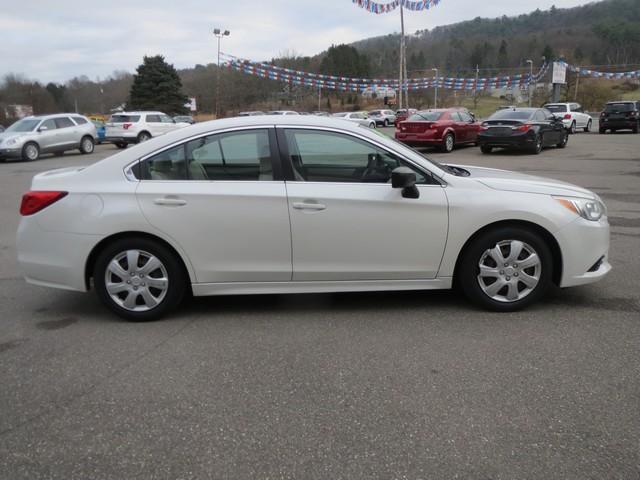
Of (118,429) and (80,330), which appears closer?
(118,429)

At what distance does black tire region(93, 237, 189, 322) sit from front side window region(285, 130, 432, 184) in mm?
1200

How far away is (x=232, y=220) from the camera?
406 centimetres

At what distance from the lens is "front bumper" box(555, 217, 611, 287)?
4164 millimetres

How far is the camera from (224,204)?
4.06 m

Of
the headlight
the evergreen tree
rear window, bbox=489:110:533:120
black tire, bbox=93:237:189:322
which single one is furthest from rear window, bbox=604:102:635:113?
the evergreen tree

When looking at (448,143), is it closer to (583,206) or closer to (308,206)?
(583,206)

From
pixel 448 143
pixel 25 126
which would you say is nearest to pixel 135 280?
pixel 448 143

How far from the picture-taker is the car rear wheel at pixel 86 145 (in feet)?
74.7

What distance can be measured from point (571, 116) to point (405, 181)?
95.6ft

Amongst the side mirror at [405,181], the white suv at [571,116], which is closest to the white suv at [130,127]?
the white suv at [571,116]

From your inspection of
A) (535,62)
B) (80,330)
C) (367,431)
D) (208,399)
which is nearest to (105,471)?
(208,399)

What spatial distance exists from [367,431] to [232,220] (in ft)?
6.45

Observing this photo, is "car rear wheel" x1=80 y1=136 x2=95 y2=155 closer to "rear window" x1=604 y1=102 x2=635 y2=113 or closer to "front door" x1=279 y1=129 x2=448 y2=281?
"front door" x1=279 y1=129 x2=448 y2=281

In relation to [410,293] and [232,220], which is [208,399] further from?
[410,293]
